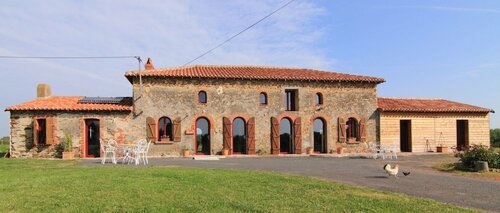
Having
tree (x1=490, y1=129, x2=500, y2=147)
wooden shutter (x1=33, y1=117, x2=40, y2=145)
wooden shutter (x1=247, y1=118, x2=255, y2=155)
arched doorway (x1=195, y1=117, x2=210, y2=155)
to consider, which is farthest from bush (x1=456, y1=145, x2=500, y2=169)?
tree (x1=490, y1=129, x2=500, y2=147)

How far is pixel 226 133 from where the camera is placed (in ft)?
67.3

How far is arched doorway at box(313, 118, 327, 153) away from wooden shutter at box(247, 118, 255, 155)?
3.51 meters

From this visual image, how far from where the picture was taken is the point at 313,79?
21516 mm

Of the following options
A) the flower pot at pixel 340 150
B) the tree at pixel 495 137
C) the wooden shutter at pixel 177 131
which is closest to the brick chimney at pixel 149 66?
the wooden shutter at pixel 177 131

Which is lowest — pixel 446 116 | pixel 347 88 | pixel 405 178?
pixel 405 178

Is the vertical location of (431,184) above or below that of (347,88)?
below

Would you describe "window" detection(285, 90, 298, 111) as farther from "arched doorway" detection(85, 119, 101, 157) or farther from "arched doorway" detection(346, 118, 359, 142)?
"arched doorway" detection(85, 119, 101, 157)

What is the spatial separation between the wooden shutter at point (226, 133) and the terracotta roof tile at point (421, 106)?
8391mm

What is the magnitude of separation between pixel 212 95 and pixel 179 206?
14396 mm

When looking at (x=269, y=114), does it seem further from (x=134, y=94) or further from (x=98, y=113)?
(x=98, y=113)

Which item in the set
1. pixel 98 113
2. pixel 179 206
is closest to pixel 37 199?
pixel 179 206

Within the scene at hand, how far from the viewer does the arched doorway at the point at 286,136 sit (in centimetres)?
2159

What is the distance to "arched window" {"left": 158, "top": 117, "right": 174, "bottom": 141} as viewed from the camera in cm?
1998

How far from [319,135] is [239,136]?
14.7ft
